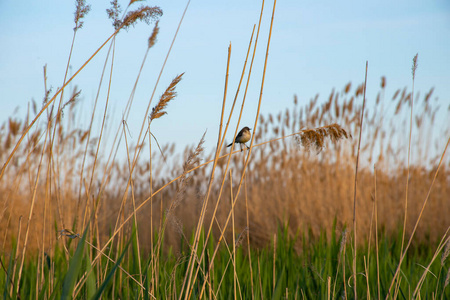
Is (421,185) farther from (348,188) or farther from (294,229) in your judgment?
(294,229)

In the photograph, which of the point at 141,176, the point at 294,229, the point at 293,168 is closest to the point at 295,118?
the point at 293,168

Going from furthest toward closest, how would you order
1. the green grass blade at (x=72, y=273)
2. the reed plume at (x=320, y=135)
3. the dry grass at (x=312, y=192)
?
the dry grass at (x=312, y=192), the reed plume at (x=320, y=135), the green grass blade at (x=72, y=273)

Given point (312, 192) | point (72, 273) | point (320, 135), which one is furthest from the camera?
point (312, 192)

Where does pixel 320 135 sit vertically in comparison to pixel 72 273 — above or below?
above

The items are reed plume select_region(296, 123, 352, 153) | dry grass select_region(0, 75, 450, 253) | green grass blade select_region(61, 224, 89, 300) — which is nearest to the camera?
green grass blade select_region(61, 224, 89, 300)

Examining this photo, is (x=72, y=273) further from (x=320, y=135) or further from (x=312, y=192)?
(x=312, y=192)

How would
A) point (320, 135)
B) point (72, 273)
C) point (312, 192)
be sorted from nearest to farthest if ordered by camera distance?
point (72, 273)
point (320, 135)
point (312, 192)

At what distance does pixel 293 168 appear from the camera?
19.1 ft

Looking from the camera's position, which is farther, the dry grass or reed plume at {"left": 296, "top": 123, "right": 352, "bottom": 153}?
Answer: the dry grass

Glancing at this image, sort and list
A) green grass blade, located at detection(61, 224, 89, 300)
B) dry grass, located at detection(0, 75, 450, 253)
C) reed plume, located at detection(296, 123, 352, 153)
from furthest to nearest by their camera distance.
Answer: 1. dry grass, located at detection(0, 75, 450, 253)
2. reed plume, located at detection(296, 123, 352, 153)
3. green grass blade, located at detection(61, 224, 89, 300)

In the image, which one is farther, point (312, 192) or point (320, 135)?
point (312, 192)

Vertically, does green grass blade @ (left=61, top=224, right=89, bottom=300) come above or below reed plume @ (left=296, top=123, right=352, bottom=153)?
below

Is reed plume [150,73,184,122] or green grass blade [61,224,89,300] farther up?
reed plume [150,73,184,122]

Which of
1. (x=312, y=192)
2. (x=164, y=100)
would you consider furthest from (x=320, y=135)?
(x=312, y=192)
